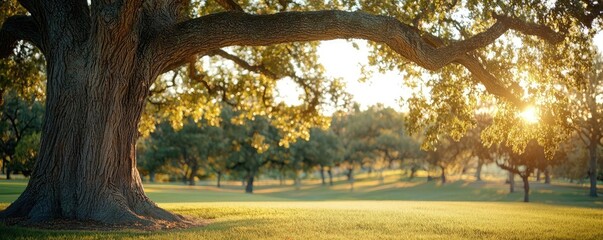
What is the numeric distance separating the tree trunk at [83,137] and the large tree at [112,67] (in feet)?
0.07

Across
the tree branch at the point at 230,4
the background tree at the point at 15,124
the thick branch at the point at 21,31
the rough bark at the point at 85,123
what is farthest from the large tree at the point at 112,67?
the background tree at the point at 15,124

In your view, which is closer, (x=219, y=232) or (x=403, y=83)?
(x=219, y=232)

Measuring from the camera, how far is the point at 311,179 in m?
102

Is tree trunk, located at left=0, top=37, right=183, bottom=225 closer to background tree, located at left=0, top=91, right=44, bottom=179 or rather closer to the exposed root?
the exposed root

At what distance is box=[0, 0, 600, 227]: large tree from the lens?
33.4 feet

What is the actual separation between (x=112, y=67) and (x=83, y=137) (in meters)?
1.59

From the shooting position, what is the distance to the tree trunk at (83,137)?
1019 centimetres

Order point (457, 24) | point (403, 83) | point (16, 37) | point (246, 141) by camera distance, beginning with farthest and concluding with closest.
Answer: point (246, 141), point (403, 83), point (457, 24), point (16, 37)

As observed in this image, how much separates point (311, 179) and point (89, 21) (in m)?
92.0

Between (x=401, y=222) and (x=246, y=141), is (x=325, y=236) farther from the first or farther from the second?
(x=246, y=141)

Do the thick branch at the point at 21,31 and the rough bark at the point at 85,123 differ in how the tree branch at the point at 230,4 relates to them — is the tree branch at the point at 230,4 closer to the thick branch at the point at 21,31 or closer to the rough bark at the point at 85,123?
the rough bark at the point at 85,123

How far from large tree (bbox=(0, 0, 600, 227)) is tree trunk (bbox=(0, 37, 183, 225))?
0.07 ft

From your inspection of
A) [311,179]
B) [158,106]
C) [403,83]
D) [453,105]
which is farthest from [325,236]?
[311,179]

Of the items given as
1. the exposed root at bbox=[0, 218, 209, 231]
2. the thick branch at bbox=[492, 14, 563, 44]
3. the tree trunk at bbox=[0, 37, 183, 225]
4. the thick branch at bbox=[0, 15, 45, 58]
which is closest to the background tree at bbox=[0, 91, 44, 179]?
the thick branch at bbox=[0, 15, 45, 58]
